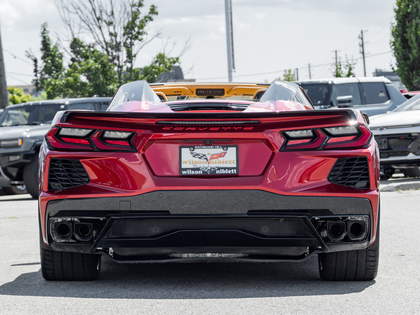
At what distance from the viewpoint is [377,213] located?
4367 millimetres

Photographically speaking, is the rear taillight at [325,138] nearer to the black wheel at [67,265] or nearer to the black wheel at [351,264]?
the black wheel at [351,264]

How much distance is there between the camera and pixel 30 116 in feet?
41.9

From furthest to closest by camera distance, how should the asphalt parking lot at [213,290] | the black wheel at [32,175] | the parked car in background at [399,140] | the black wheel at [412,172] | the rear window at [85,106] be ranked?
the black wheel at [412,172] → the rear window at [85,106] → the parked car in background at [399,140] → the black wheel at [32,175] → the asphalt parking lot at [213,290]

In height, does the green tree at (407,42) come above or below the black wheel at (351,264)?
above

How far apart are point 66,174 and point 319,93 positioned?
455 inches

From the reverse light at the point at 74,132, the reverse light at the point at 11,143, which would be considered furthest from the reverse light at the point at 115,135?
the reverse light at the point at 11,143

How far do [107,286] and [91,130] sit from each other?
108 centimetres

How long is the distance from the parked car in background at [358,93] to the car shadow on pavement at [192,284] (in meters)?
10.0

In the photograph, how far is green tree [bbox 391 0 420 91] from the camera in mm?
33625

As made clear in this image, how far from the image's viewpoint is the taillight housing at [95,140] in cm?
423

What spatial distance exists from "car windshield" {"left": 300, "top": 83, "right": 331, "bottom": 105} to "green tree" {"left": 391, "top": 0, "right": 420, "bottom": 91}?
770 inches

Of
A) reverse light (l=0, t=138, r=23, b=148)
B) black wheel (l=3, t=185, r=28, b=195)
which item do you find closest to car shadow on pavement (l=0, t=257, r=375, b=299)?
reverse light (l=0, t=138, r=23, b=148)

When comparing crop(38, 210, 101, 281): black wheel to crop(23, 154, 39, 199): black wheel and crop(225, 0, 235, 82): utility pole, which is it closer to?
crop(23, 154, 39, 199): black wheel

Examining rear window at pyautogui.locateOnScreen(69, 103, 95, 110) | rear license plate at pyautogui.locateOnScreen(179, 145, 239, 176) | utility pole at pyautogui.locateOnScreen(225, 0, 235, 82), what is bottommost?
rear license plate at pyautogui.locateOnScreen(179, 145, 239, 176)
